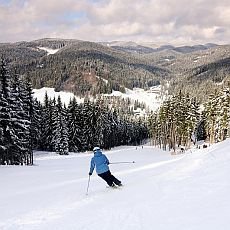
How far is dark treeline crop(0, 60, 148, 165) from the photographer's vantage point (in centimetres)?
3525

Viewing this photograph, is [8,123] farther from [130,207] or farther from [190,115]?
[190,115]

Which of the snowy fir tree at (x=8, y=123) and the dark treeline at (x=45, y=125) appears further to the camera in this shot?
the dark treeline at (x=45, y=125)

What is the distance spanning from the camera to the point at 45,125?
71438 mm

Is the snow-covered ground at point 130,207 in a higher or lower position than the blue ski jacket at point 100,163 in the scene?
lower

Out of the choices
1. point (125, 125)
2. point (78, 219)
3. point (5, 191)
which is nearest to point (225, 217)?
point (78, 219)

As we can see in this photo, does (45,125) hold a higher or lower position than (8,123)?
lower

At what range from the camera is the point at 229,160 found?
16.6 meters

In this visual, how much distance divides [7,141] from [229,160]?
975 inches

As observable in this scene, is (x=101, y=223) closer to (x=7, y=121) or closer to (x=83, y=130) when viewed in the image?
(x=7, y=121)

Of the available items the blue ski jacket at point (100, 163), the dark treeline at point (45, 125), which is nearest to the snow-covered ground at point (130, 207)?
the blue ski jacket at point (100, 163)

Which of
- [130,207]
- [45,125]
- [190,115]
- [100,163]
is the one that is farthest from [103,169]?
[45,125]

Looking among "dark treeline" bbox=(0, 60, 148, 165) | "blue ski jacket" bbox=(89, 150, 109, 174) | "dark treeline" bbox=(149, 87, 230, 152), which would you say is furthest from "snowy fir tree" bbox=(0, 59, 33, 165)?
"dark treeline" bbox=(149, 87, 230, 152)

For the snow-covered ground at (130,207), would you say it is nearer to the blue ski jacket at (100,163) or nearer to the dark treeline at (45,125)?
the blue ski jacket at (100,163)

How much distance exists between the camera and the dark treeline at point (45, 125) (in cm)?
3525
